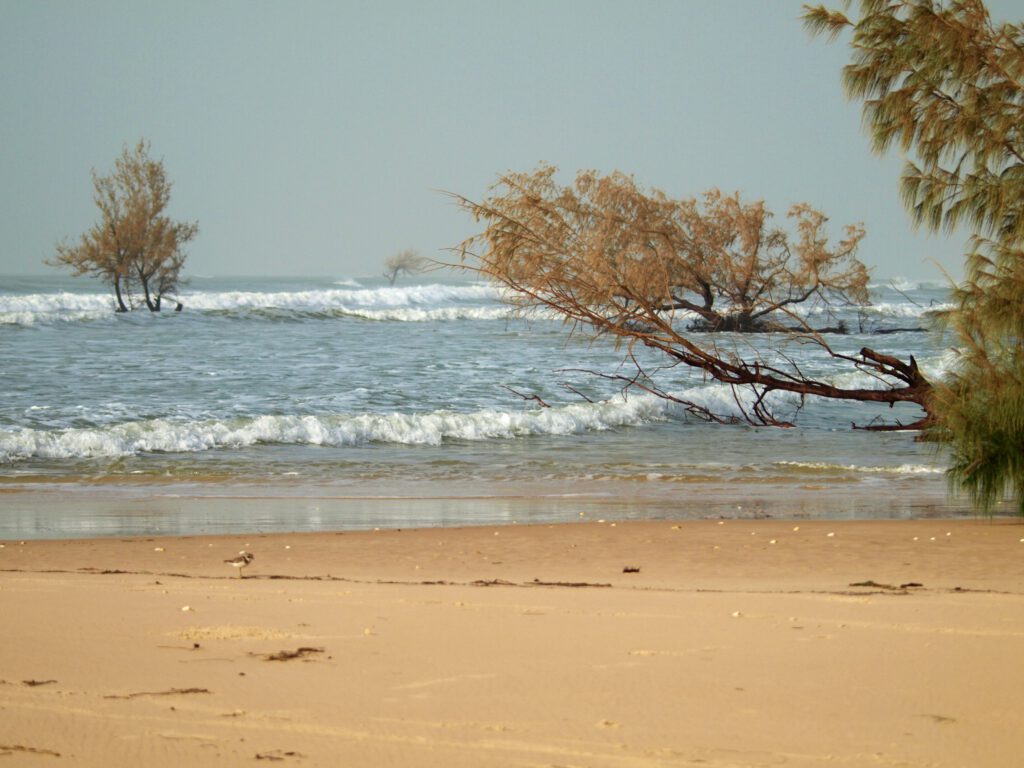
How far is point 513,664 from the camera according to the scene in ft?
13.1

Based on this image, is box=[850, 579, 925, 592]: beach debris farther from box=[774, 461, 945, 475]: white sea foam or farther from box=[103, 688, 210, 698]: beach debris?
box=[774, 461, 945, 475]: white sea foam

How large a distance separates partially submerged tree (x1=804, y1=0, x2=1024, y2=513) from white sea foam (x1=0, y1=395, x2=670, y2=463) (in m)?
8.81

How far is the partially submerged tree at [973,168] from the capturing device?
325 inches

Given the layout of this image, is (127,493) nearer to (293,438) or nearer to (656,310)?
(293,438)

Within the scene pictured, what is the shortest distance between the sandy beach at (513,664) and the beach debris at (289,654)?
1 cm

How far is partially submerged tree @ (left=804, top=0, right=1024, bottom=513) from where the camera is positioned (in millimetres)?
8250

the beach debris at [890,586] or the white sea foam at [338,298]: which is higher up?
the white sea foam at [338,298]

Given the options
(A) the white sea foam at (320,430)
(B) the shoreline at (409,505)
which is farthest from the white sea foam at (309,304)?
(B) the shoreline at (409,505)

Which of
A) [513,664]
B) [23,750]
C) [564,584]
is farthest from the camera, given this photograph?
[564,584]

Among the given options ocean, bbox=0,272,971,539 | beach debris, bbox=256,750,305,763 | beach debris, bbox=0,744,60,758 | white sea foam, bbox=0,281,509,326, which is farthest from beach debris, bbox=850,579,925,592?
white sea foam, bbox=0,281,509,326

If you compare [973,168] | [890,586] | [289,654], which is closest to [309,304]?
[973,168]

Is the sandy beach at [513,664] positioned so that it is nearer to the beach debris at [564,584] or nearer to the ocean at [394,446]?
the beach debris at [564,584]

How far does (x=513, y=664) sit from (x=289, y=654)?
0.81 meters

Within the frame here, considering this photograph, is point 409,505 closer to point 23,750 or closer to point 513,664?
point 513,664
